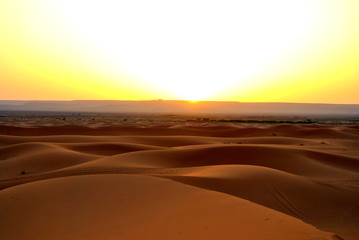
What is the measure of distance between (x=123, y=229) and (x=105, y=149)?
1173cm

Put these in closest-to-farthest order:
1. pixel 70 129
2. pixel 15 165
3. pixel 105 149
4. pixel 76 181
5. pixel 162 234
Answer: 1. pixel 162 234
2. pixel 76 181
3. pixel 15 165
4. pixel 105 149
5. pixel 70 129

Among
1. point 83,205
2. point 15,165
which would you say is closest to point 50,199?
point 83,205

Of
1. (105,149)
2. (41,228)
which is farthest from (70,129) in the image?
(41,228)

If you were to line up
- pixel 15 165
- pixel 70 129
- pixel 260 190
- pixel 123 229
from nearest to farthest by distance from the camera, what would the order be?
pixel 123 229 → pixel 260 190 → pixel 15 165 → pixel 70 129

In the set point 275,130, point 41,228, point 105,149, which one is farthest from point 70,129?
point 41,228

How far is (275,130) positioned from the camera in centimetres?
2964

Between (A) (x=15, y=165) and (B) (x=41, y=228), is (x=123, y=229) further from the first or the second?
(A) (x=15, y=165)

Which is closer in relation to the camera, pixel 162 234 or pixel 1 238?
pixel 162 234

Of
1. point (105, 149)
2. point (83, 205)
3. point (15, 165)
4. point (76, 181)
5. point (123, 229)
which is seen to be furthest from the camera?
point (105, 149)

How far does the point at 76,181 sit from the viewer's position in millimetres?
6281

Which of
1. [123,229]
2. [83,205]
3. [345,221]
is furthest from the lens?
[345,221]

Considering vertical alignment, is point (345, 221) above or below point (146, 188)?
below

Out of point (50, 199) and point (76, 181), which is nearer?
point (50, 199)

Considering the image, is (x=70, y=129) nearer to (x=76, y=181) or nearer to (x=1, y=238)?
(x=76, y=181)
